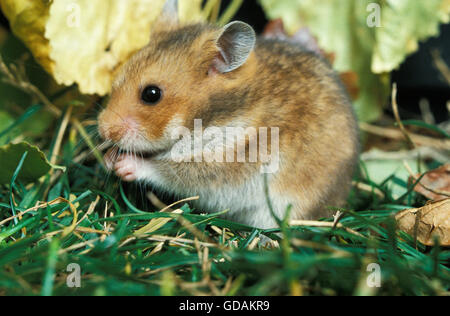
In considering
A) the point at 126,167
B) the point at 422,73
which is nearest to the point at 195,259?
the point at 126,167

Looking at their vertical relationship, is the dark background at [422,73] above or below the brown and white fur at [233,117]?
above

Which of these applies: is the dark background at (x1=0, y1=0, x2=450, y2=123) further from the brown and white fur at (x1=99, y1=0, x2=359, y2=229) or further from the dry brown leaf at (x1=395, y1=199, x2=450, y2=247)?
the dry brown leaf at (x1=395, y1=199, x2=450, y2=247)

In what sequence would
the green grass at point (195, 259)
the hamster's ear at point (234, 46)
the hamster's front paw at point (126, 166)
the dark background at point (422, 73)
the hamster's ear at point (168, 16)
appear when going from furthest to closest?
the dark background at point (422, 73) → the hamster's ear at point (168, 16) → the hamster's front paw at point (126, 166) → the hamster's ear at point (234, 46) → the green grass at point (195, 259)

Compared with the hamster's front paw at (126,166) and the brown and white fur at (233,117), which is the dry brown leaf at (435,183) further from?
the hamster's front paw at (126,166)

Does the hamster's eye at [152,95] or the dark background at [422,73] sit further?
the dark background at [422,73]

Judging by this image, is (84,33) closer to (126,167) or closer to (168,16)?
(168,16)

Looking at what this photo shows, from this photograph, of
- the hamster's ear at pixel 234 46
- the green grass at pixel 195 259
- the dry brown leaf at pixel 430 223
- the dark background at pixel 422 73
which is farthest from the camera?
the dark background at pixel 422 73

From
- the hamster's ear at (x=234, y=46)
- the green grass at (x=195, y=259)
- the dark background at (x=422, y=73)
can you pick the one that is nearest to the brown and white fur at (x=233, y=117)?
the hamster's ear at (x=234, y=46)

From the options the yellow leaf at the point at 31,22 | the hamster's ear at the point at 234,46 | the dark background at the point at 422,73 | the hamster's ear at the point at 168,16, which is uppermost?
the dark background at the point at 422,73
